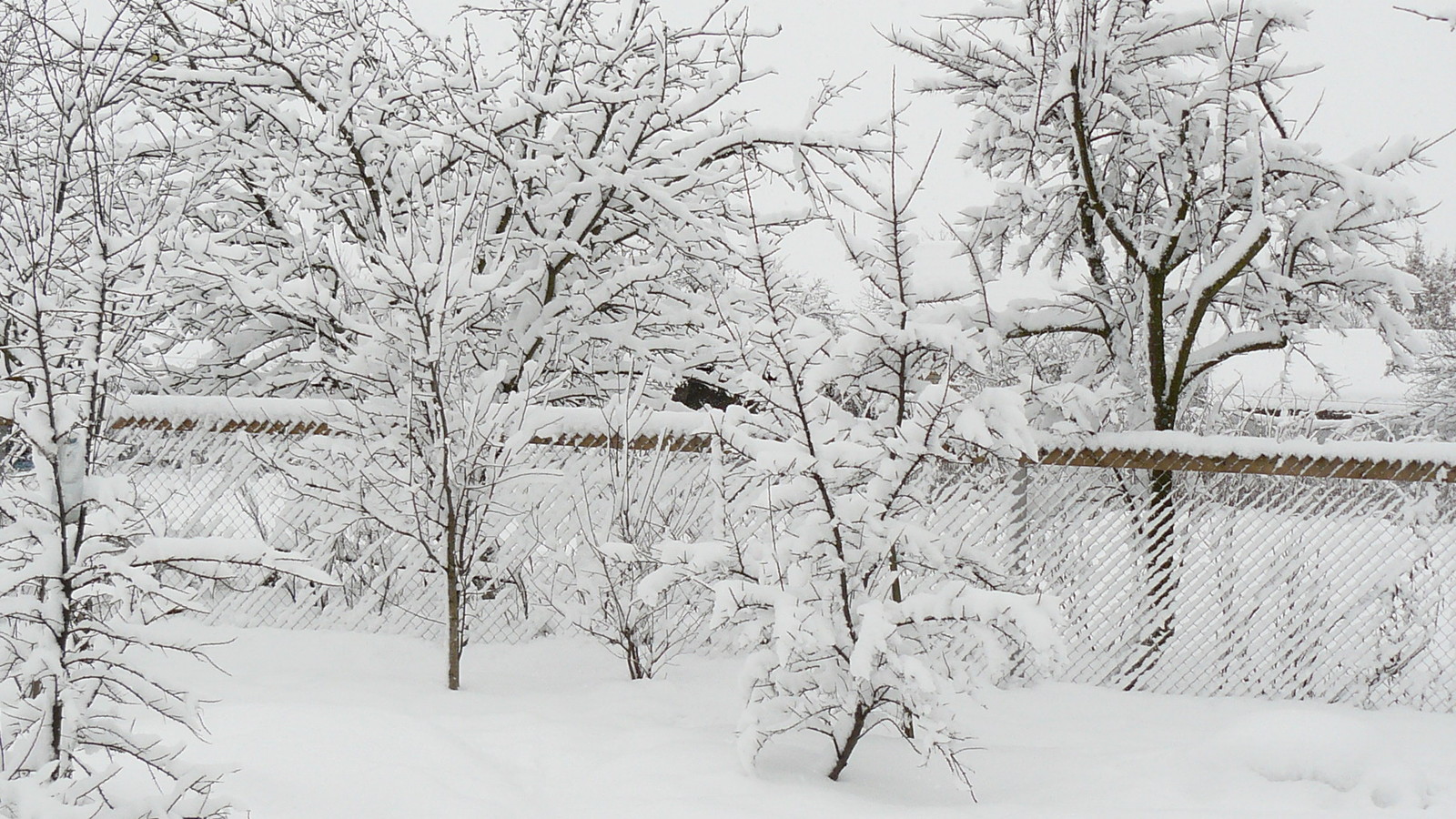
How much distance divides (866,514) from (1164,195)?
4.30 meters

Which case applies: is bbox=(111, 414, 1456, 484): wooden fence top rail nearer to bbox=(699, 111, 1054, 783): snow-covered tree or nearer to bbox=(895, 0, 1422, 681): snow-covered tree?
bbox=(895, 0, 1422, 681): snow-covered tree

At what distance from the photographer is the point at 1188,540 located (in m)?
4.92

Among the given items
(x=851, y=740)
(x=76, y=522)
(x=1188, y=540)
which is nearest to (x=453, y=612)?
(x=851, y=740)

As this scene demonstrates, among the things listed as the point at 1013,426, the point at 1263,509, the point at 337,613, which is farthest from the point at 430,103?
the point at 1263,509

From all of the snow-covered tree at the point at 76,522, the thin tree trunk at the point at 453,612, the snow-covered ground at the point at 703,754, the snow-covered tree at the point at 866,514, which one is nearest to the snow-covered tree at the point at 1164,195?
the snow-covered ground at the point at 703,754

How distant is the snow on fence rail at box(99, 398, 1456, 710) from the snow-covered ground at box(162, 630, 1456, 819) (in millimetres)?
243

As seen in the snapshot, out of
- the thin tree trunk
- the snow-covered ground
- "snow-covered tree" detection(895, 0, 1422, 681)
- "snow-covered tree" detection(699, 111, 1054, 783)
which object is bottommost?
the snow-covered ground

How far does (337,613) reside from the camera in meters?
5.66

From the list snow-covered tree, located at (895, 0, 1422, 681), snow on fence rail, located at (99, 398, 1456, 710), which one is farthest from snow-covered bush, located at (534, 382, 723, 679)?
snow-covered tree, located at (895, 0, 1422, 681)

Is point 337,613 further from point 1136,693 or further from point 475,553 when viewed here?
point 1136,693

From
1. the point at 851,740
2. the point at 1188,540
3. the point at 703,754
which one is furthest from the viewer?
the point at 1188,540

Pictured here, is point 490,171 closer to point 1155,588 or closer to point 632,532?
point 632,532

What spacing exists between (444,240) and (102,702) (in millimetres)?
2319

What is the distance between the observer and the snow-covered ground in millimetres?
3145
